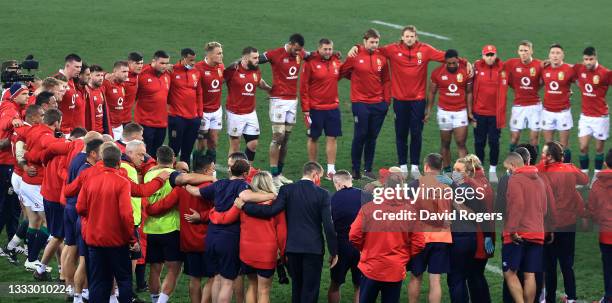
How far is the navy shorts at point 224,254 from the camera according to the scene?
11.7 meters

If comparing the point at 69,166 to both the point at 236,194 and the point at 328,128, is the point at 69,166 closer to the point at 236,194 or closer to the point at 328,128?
the point at 236,194

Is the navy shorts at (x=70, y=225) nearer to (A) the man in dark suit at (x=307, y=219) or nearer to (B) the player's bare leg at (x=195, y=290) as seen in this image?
(B) the player's bare leg at (x=195, y=290)

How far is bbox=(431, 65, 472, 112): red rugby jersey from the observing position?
17922mm

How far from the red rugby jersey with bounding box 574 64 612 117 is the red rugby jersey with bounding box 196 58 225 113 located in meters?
5.63

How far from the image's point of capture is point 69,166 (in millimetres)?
12312

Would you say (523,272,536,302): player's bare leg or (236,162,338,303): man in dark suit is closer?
(236,162,338,303): man in dark suit

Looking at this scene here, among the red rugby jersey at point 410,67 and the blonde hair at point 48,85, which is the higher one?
the blonde hair at point 48,85

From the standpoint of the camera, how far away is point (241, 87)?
1773 centimetres

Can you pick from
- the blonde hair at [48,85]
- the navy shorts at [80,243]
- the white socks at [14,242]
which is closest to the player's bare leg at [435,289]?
the navy shorts at [80,243]

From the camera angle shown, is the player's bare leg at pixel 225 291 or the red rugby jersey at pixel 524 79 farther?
the red rugby jersey at pixel 524 79

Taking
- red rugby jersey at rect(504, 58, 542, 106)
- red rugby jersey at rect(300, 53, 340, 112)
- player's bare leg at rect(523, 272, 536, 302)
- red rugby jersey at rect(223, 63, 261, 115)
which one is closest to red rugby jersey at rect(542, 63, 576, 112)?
red rugby jersey at rect(504, 58, 542, 106)

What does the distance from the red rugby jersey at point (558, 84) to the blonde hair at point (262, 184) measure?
806 cm

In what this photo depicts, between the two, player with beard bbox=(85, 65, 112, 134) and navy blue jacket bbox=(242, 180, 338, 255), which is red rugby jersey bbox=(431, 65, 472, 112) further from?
navy blue jacket bbox=(242, 180, 338, 255)

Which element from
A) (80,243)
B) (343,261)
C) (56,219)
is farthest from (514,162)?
(56,219)
